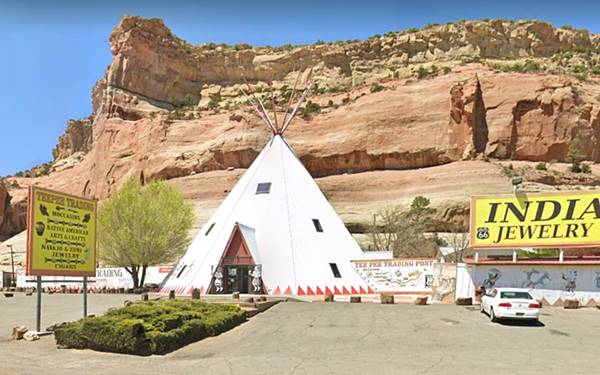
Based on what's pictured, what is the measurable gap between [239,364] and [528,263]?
2009 cm

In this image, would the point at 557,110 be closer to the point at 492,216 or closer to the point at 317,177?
the point at 317,177

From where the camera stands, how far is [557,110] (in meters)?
75.6

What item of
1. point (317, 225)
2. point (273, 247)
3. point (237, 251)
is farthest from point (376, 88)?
point (237, 251)

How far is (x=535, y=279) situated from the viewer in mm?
29453

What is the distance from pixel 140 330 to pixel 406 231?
43543mm

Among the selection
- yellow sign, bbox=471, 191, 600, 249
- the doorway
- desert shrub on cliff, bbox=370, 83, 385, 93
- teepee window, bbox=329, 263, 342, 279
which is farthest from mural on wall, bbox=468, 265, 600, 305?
desert shrub on cliff, bbox=370, 83, 385, 93

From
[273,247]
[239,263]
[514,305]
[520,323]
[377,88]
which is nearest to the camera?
[514,305]

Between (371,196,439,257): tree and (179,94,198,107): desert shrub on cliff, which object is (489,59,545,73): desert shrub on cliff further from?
(179,94,198,107): desert shrub on cliff

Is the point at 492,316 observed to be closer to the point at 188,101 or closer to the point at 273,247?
the point at 273,247

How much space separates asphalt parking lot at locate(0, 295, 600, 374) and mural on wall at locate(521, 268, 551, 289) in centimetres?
484

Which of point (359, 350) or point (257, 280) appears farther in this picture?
point (257, 280)

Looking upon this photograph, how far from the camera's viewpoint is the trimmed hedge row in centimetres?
1559

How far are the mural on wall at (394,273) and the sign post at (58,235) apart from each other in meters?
19.7

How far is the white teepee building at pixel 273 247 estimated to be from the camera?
3566 cm
